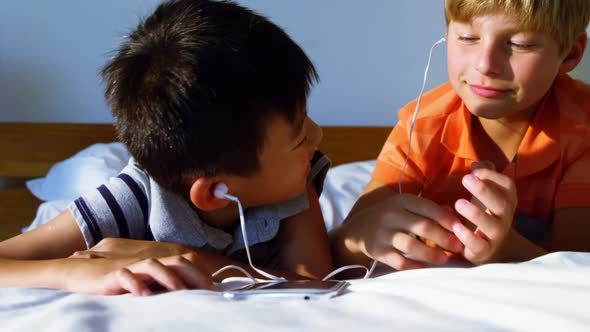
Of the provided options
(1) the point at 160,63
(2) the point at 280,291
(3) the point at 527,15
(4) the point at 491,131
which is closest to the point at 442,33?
(4) the point at 491,131

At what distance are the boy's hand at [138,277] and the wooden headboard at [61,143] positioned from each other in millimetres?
1455

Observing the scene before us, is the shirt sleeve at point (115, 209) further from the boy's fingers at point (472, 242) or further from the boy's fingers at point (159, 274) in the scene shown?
the boy's fingers at point (472, 242)

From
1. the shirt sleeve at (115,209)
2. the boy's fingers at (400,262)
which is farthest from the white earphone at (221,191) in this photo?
the boy's fingers at (400,262)

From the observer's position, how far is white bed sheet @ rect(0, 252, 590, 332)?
0.55m

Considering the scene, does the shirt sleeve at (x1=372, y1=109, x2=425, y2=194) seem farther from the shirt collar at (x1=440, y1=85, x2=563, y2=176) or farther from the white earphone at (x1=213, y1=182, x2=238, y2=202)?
the white earphone at (x1=213, y1=182, x2=238, y2=202)

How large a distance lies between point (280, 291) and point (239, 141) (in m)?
0.29

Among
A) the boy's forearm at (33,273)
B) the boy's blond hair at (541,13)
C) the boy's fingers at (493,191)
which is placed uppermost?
the boy's blond hair at (541,13)

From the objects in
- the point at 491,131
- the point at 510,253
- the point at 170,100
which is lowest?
the point at 510,253

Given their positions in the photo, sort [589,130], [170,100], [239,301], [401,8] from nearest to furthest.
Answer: [239,301]
[170,100]
[589,130]
[401,8]

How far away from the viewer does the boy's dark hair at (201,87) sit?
87 cm

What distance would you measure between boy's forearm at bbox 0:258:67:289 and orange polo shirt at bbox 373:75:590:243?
555mm

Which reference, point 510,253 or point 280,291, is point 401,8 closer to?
point 510,253

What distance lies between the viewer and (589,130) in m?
1.01

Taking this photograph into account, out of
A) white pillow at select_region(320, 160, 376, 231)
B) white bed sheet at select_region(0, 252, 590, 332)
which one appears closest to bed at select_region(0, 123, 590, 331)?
A: white bed sheet at select_region(0, 252, 590, 332)
